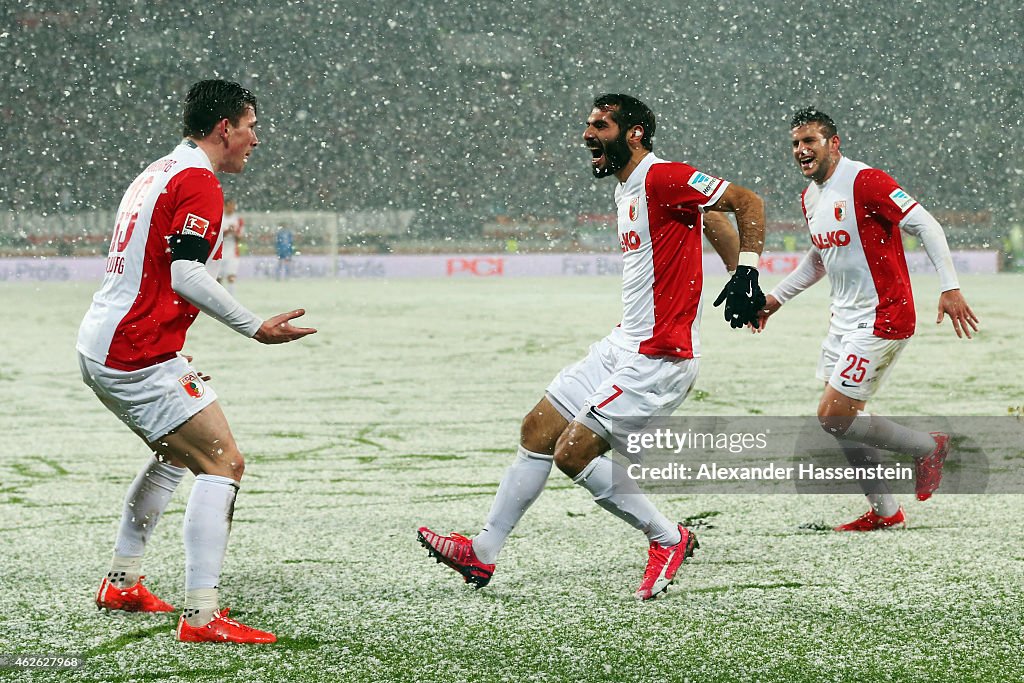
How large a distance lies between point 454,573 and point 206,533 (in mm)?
1094

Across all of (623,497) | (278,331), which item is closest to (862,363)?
(623,497)

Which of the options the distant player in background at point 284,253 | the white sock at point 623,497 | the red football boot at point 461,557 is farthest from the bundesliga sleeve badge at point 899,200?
the distant player in background at point 284,253

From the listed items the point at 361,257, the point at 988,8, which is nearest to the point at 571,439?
the point at 361,257

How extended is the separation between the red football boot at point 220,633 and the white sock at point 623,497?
1.14 metres

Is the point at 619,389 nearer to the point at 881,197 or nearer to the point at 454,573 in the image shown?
the point at 454,573

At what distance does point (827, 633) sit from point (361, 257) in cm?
2818

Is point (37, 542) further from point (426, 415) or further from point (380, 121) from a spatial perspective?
point (380, 121)

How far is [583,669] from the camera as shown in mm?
3100

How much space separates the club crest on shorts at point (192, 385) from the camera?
3393mm

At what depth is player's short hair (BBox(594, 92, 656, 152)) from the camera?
3971mm

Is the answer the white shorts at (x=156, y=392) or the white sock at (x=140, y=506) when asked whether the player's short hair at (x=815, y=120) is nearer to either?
the white shorts at (x=156, y=392)

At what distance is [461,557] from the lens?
388 cm

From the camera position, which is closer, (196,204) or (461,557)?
(196,204)

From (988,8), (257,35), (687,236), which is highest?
(988,8)
